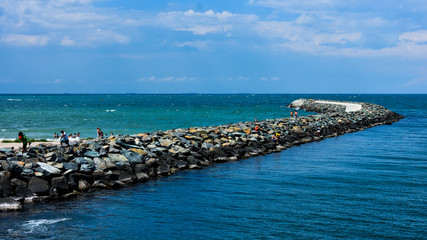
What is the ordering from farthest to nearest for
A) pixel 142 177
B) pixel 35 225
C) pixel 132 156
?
pixel 132 156
pixel 142 177
pixel 35 225

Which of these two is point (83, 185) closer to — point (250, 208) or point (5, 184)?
point (5, 184)

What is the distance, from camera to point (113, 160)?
1809 cm

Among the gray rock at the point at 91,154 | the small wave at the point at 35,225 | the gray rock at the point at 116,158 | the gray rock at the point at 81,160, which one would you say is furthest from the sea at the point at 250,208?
the gray rock at the point at 91,154

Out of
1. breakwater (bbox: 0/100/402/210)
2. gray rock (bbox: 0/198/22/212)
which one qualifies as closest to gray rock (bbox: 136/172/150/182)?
breakwater (bbox: 0/100/402/210)

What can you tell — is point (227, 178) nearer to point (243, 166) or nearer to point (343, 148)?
point (243, 166)

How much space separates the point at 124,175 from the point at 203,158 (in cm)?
571

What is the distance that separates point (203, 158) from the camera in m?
22.1

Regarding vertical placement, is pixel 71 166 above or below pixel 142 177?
above

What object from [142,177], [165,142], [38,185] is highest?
[165,142]

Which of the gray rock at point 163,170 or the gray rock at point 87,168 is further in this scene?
the gray rock at point 163,170

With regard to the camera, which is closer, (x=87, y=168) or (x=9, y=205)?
(x=9, y=205)

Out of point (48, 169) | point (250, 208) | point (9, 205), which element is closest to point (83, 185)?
point (48, 169)

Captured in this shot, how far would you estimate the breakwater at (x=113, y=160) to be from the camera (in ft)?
48.0

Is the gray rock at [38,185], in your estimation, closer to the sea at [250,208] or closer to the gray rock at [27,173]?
the gray rock at [27,173]
